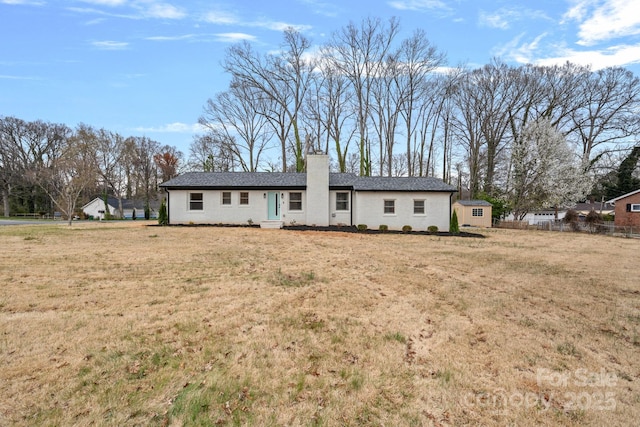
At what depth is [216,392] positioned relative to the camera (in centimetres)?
288

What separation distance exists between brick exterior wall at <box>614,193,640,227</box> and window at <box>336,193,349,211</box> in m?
26.1

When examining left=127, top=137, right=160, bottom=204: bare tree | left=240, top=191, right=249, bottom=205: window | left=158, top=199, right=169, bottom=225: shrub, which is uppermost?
left=127, top=137, right=160, bottom=204: bare tree

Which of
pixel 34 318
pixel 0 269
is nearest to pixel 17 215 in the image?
pixel 0 269

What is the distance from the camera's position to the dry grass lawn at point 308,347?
2701 millimetres

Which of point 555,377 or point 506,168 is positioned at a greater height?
point 506,168

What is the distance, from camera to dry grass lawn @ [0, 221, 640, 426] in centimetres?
270

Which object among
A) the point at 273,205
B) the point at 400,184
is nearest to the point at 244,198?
the point at 273,205

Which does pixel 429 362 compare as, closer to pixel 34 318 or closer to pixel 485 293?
pixel 485 293

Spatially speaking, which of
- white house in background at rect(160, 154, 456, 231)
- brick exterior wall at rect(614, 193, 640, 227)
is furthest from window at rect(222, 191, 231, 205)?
brick exterior wall at rect(614, 193, 640, 227)

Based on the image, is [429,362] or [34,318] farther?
[34,318]

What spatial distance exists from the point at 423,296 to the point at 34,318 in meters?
6.42

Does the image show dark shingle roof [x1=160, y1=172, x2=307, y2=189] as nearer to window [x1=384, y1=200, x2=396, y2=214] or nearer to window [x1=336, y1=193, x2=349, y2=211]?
window [x1=336, y1=193, x2=349, y2=211]

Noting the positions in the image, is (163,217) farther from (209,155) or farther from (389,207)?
(209,155)

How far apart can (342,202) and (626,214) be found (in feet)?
88.1
